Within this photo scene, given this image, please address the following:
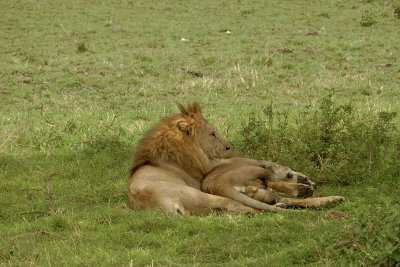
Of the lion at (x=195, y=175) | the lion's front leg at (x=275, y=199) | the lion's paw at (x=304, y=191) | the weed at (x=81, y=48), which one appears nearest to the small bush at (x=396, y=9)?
the weed at (x=81, y=48)

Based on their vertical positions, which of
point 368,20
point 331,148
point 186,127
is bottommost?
point 331,148

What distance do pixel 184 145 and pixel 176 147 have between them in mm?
100

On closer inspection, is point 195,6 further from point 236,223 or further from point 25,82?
point 236,223

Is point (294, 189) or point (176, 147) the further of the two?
point (176, 147)

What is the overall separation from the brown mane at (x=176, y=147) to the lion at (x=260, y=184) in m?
0.21

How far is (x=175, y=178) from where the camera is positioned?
673cm

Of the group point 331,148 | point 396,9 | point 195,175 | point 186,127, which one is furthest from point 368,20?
point 195,175

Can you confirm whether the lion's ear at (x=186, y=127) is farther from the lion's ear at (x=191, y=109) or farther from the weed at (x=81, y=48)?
the weed at (x=81, y=48)

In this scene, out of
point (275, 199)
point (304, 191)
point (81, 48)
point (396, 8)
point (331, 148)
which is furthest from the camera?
point (396, 8)

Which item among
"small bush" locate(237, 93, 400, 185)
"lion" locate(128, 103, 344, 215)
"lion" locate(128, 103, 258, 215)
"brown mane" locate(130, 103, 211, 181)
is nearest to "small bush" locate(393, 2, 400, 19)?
"small bush" locate(237, 93, 400, 185)

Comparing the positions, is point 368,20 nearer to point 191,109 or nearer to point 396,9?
point 396,9

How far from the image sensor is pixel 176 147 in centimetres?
711

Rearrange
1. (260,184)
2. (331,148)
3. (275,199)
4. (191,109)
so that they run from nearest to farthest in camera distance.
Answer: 1. (275,199)
2. (260,184)
3. (191,109)
4. (331,148)

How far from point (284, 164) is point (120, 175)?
2160 millimetres
